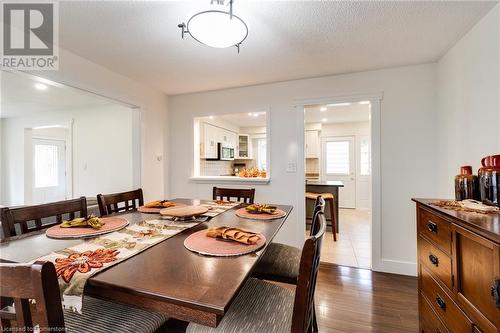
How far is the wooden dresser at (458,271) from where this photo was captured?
85 centimetres

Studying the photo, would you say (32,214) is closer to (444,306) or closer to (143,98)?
(143,98)

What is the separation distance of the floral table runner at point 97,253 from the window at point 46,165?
6.15m

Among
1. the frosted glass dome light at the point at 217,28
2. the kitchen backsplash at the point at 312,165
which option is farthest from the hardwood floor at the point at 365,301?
the kitchen backsplash at the point at 312,165

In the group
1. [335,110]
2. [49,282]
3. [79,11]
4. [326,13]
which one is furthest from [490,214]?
[335,110]

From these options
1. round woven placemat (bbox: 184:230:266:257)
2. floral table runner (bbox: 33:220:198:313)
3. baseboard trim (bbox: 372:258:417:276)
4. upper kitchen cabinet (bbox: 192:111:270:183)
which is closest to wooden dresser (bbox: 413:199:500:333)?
round woven placemat (bbox: 184:230:266:257)

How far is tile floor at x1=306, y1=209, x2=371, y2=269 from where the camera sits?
113 inches

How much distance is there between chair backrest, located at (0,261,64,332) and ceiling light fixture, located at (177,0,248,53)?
132cm

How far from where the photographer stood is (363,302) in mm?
1997

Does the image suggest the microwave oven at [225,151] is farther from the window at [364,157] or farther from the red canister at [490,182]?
the red canister at [490,182]

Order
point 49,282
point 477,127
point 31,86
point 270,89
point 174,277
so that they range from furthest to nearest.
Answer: point 31,86
point 270,89
point 477,127
point 174,277
point 49,282

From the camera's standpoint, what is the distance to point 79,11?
64.2 inches

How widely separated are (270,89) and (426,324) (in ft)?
8.95

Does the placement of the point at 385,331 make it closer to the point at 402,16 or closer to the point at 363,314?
the point at 363,314

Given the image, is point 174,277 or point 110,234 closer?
point 174,277
